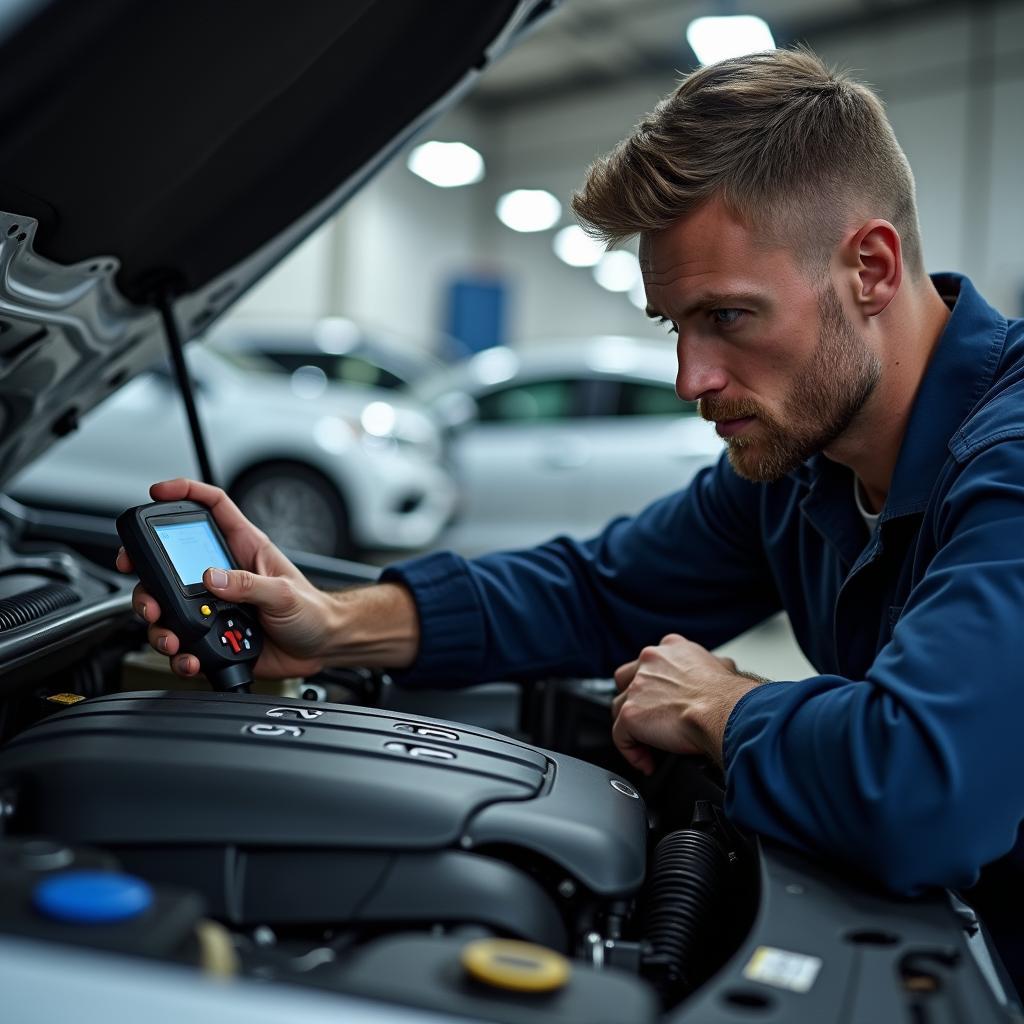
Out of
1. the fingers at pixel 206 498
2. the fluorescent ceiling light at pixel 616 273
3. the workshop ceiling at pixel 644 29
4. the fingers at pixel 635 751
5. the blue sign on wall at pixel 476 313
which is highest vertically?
the workshop ceiling at pixel 644 29

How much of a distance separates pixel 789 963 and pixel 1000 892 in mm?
444

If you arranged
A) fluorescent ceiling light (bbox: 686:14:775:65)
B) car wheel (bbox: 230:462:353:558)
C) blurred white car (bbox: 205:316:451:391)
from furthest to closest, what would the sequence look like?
blurred white car (bbox: 205:316:451:391)
fluorescent ceiling light (bbox: 686:14:775:65)
car wheel (bbox: 230:462:353:558)

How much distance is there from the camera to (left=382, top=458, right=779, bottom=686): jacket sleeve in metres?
1.52

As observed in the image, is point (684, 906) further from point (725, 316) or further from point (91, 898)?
point (725, 316)

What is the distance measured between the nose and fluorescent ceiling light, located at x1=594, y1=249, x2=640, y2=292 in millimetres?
11810

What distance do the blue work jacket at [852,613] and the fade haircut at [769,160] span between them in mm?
187

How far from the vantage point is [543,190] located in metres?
13.1

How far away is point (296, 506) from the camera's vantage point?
5590 mm

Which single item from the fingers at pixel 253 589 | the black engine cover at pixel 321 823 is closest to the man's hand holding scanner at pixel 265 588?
the fingers at pixel 253 589

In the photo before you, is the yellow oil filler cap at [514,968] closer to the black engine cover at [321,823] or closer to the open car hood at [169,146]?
the black engine cover at [321,823]

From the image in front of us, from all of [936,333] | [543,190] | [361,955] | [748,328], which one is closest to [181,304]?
[748,328]

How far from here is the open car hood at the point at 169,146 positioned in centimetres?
98

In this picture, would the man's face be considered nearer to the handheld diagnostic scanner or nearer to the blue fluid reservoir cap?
the handheld diagnostic scanner

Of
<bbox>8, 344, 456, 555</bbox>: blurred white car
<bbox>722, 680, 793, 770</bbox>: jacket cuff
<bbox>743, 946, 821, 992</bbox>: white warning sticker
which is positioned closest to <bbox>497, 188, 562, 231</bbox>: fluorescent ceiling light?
<bbox>8, 344, 456, 555</bbox>: blurred white car
